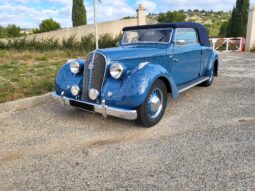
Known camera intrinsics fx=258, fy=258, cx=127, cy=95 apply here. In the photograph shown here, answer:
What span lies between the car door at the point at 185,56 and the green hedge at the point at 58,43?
9.37m

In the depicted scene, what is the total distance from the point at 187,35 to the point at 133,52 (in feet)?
5.94

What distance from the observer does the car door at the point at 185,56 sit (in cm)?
485

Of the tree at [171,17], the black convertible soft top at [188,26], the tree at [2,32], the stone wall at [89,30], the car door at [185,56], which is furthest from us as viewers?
the tree at [171,17]

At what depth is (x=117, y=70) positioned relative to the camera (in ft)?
12.2

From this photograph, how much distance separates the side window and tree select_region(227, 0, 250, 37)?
14254 mm

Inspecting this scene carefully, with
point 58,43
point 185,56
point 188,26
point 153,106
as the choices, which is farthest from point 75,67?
point 58,43

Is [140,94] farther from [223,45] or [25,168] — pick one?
[223,45]

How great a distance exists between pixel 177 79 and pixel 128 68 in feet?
4.37

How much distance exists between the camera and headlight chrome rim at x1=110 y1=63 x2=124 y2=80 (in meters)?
3.72

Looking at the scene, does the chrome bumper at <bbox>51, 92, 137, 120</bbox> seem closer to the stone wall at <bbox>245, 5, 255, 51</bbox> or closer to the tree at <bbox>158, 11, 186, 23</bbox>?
the stone wall at <bbox>245, 5, 255, 51</bbox>

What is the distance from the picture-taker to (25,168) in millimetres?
2883

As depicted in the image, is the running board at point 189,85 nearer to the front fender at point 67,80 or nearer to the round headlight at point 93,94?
the round headlight at point 93,94

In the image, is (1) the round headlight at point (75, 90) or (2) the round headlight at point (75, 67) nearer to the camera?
(1) the round headlight at point (75, 90)

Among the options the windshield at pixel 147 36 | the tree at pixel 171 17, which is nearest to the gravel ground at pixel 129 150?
the windshield at pixel 147 36
